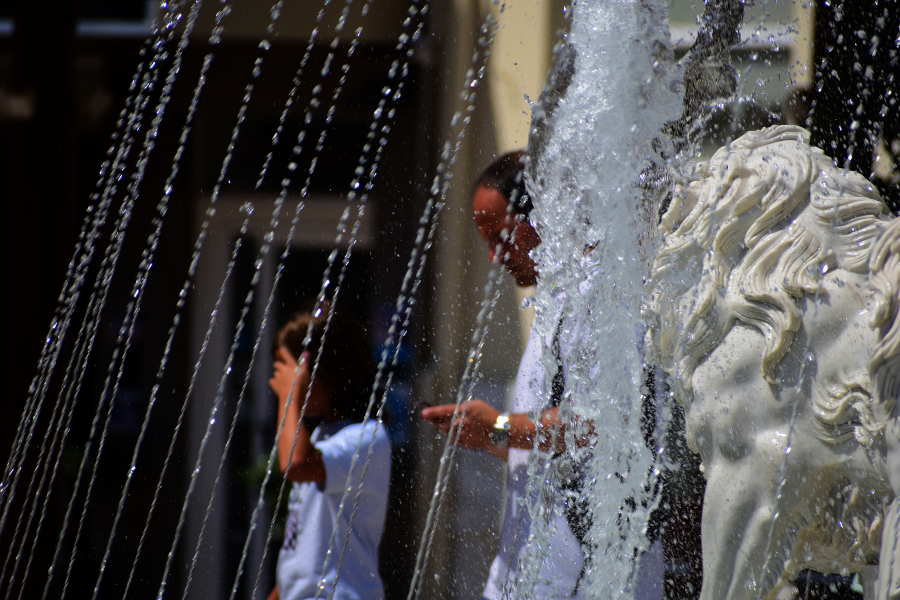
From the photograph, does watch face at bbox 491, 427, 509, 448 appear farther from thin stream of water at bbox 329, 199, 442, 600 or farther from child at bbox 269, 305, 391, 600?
thin stream of water at bbox 329, 199, 442, 600

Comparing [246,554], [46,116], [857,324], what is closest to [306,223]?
[46,116]

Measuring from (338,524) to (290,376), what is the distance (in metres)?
0.63

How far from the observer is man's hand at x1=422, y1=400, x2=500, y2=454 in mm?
2578

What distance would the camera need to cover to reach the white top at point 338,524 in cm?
274

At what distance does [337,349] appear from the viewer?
300 centimetres

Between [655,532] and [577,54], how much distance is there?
5.78 ft

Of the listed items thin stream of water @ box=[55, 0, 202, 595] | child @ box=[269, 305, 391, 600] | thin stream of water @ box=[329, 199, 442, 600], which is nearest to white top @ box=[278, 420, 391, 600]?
child @ box=[269, 305, 391, 600]

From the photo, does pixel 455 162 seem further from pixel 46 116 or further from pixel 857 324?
pixel 857 324

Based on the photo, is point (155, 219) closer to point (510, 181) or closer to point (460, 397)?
point (460, 397)

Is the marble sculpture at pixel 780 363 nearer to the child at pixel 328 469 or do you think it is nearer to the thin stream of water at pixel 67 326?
the child at pixel 328 469

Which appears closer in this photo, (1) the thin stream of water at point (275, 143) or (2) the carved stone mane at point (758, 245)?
(2) the carved stone mane at point (758, 245)

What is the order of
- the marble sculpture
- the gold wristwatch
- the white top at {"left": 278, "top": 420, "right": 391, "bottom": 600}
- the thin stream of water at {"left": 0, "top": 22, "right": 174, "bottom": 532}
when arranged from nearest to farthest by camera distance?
the marble sculpture, the gold wristwatch, the white top at {"left": 278, "top": 420, "right": 391, "bottom": 600}, the thin stream of water at {"left": 0, "top": 22, "right": 174, "bottom": 532}

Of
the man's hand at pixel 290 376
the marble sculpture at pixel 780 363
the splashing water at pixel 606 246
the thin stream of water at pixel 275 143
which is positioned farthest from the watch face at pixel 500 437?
the thin stream of water at pixel 275 143

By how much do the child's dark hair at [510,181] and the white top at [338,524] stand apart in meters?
1.01
